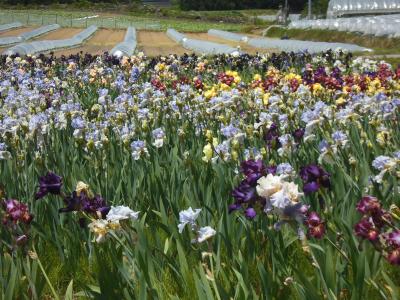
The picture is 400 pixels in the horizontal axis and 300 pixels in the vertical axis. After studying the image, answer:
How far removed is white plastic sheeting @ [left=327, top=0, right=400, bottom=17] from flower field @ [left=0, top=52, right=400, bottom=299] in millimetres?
49848

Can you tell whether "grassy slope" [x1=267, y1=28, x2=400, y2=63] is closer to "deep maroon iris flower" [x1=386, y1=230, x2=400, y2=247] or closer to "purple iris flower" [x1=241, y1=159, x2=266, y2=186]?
"purple iris flower" [x1=241, y1=159, x2=266, y2=186]

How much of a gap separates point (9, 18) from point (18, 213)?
7796 cm

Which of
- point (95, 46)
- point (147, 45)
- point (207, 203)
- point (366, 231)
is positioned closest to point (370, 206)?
point (366, 231)

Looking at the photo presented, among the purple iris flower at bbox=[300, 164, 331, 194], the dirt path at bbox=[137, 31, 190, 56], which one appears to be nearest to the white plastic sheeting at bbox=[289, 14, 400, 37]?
the dirt path at bbox=[137, 31, 190, 56]

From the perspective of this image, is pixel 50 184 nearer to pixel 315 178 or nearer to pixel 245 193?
pixel 245 193

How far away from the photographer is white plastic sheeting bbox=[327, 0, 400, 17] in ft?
172

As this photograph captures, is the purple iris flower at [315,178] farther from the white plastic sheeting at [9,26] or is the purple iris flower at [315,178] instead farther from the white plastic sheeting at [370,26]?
the white plastic sheeting at [9,26]

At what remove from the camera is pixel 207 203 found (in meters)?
3.35

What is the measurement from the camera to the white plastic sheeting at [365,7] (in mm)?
52531

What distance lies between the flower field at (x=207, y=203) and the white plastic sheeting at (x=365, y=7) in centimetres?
4985

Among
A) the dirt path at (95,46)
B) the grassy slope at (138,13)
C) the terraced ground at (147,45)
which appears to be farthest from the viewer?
the grassy slope at (138,13)

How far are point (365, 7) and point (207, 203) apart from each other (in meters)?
53.6

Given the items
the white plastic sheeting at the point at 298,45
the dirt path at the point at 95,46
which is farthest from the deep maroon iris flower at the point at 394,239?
the dirt path at the point at 95,46

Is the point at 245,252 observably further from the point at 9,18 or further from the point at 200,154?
the point at 9,18
